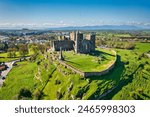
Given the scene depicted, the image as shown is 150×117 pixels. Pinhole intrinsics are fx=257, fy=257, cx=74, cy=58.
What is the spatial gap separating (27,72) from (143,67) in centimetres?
988

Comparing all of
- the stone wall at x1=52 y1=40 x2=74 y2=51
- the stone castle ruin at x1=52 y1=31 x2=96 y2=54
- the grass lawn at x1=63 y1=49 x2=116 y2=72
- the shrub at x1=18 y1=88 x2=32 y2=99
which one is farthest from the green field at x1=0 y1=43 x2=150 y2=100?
the stone wall at x1=52 y1=40 x2=74 y2=51

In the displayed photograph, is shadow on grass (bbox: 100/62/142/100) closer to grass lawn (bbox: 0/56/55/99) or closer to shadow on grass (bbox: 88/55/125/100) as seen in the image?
shadow on grass (bbox: 88/55/125/100)

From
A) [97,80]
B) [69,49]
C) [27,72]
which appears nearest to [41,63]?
[27,72]

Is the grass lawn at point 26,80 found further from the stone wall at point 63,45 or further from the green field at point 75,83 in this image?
the stone wall at point 63,45

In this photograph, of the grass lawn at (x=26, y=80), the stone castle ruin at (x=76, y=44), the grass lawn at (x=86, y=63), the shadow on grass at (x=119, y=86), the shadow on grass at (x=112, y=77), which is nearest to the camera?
the shadow on grass at (x=119, y=86)

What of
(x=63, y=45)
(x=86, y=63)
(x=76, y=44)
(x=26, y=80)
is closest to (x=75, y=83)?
(x=86, y=63)

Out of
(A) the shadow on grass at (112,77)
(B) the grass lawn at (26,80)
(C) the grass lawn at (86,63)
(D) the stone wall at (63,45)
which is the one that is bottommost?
(B) the grass lawn at (26,80)

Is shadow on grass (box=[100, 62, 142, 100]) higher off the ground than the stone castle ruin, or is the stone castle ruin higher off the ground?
the stone castle ruin

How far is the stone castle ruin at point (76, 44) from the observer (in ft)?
82.0

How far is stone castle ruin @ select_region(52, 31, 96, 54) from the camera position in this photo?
82.0ft

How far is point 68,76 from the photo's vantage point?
16812 millimetres

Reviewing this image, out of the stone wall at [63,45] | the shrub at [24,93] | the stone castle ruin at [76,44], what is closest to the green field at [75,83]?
the shrub at [24,93]

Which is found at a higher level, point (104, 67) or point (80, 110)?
point (80, 110)

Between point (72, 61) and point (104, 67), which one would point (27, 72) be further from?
point (104, 67)
